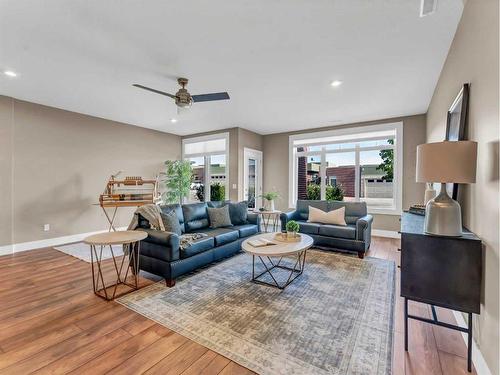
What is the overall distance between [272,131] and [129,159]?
152 inches

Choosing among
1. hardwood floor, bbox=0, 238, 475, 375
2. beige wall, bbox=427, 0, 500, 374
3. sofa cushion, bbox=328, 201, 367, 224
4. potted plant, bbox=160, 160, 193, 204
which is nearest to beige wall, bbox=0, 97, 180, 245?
potted plant, bbox=160, 160, 193, 204

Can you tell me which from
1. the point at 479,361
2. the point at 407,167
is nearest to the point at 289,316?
the point at 479,361

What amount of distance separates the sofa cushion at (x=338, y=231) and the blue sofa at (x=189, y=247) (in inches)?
50.5

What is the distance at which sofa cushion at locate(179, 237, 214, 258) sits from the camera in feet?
10.2

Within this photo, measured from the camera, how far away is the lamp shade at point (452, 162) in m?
1.62

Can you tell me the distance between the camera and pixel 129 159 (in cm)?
619

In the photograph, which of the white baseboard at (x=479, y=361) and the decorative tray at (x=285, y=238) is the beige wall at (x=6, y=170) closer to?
the decorative tray at (x=285, y=238)

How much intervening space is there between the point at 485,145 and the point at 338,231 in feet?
9.08

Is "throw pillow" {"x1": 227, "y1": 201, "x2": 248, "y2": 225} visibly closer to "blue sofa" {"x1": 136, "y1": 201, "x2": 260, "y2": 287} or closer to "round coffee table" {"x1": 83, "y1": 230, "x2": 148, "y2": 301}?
"blue sofa" {"x1": 136, "y1": 201, "x2": 260, "y2": 287}

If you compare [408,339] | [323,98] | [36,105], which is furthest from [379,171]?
[36,105]

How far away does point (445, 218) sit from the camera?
69.5 inches

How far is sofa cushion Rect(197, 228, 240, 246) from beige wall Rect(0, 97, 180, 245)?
3089mm

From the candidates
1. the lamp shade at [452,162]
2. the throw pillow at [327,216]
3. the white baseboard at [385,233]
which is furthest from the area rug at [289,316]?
the white baseboard at [385,233]

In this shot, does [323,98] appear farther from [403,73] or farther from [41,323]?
[41,323]
